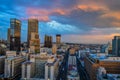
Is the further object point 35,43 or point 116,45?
point 35,43

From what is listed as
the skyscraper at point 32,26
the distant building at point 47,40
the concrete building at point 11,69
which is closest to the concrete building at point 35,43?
the skyscraper at point 32,26

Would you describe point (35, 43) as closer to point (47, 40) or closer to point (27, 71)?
point (47, 40)

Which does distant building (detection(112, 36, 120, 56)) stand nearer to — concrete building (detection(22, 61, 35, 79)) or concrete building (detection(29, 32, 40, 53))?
concrete building (detection(29, 32, 40, 53))

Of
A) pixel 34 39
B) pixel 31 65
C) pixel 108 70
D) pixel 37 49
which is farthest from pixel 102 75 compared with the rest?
pixel 34 39

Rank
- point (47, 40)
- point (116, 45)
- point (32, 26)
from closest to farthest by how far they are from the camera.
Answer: point (116, 45), point (32, 26), point (47, 40)

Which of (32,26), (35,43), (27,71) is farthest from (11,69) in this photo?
(32,26)

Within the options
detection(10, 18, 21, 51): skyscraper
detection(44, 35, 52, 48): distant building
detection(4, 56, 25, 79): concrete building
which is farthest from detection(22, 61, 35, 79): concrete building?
detection(44, 35, 52, 48): distant building

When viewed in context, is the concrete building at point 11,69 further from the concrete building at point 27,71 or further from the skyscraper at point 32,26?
the skyscraper at point 32,26

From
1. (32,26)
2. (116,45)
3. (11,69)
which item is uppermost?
(32,26)

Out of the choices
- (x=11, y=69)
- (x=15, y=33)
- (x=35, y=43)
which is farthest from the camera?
(x=35, y=43)

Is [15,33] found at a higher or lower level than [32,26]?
lower
